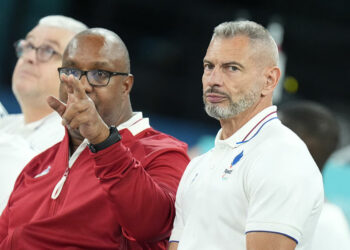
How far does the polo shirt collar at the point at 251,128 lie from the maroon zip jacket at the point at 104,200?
28 cm

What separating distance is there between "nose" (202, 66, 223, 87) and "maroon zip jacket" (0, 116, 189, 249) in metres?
0.34

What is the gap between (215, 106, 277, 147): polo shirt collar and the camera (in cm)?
228

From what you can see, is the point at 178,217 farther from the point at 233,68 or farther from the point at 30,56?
the point at 30,56

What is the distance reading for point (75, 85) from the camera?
2.11 meters

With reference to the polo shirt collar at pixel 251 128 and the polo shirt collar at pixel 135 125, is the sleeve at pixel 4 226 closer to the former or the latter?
the polo shirt collar at pixel 135 125

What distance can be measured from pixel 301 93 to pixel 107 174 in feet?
25.0

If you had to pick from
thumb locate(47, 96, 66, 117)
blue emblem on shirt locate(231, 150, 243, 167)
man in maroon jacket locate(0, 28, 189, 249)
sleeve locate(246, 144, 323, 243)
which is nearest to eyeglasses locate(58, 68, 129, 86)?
man in maroon jacket locate(0, 28, 189, 249)

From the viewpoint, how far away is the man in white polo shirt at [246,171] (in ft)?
6.52

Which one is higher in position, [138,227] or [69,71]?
[69,71]

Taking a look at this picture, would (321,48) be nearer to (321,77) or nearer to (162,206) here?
(321,77)

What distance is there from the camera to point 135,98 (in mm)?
9781

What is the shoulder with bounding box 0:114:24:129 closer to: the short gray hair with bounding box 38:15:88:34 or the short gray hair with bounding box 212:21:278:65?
the short gray hair with bounding box 38:15:88:34

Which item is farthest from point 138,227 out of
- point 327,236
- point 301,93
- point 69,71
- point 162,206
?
point 301,93

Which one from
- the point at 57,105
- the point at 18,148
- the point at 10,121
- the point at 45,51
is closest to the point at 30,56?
the point at 45,51
